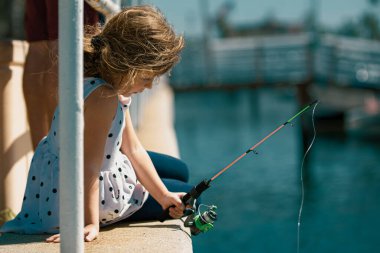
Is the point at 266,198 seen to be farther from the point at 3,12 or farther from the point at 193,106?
the point at 193,106

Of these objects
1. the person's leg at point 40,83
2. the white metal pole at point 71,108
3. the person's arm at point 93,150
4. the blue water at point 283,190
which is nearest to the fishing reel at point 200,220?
the person's arm at point 93,150

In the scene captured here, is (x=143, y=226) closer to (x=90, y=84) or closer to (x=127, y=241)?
(x=127, y=241)

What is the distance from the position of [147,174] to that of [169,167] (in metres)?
0.48

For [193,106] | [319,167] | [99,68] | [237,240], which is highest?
[99,68]

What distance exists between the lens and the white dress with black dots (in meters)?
2.86

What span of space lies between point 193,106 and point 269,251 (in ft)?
84.8

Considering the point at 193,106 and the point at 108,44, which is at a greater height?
the point at 108,44

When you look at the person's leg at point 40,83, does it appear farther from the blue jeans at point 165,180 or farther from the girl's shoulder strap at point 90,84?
the girl's shoulder strap at point 90,84

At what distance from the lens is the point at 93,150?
271 centimetres

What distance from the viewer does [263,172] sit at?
12906mm

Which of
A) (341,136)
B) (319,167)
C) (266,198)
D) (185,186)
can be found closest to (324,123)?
(341,136)

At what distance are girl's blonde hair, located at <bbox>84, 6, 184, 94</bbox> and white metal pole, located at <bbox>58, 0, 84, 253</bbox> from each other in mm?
524

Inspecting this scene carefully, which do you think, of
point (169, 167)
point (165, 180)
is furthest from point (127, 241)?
point (169, 167)

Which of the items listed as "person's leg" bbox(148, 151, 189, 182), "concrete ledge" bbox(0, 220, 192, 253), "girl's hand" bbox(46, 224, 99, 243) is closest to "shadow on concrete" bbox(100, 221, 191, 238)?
"concrete ledge" bbox(0, 220, 192, 253)
